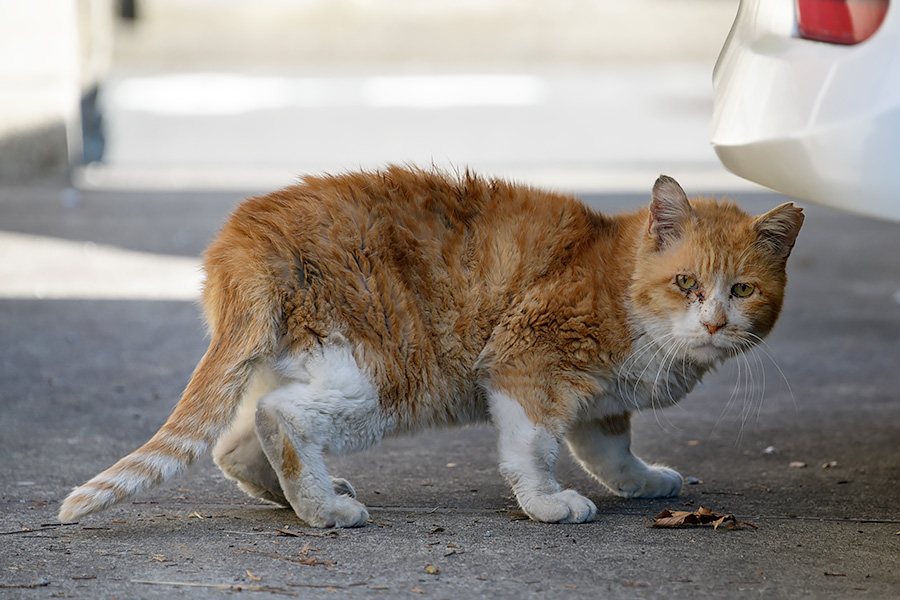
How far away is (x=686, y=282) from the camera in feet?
10.4

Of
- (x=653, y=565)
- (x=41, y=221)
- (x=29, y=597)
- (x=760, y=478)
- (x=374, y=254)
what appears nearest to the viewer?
(x=29, y=597)

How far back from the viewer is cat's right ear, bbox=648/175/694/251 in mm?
3213

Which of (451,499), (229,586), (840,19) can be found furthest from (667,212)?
(229,586)

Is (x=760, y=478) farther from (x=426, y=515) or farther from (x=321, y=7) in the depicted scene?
(x=321, y=7)

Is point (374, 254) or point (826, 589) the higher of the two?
point (374, 254)

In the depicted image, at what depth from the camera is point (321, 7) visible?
21.2 meters

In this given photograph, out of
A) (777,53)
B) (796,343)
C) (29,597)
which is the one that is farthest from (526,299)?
(796,343)

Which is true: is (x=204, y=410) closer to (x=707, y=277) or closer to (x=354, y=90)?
(x=707, y=277)

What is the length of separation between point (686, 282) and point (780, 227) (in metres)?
0.33

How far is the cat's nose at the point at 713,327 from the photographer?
3.10 meters

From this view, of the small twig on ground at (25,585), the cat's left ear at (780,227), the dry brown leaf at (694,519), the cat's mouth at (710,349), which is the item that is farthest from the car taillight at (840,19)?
the small twig on ground at (25,585)

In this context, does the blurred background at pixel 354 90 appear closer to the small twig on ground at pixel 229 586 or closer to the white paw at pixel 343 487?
the white paw at pixel 343 487

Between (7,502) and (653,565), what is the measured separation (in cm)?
192

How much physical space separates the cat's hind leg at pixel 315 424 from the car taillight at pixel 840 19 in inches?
61.6
